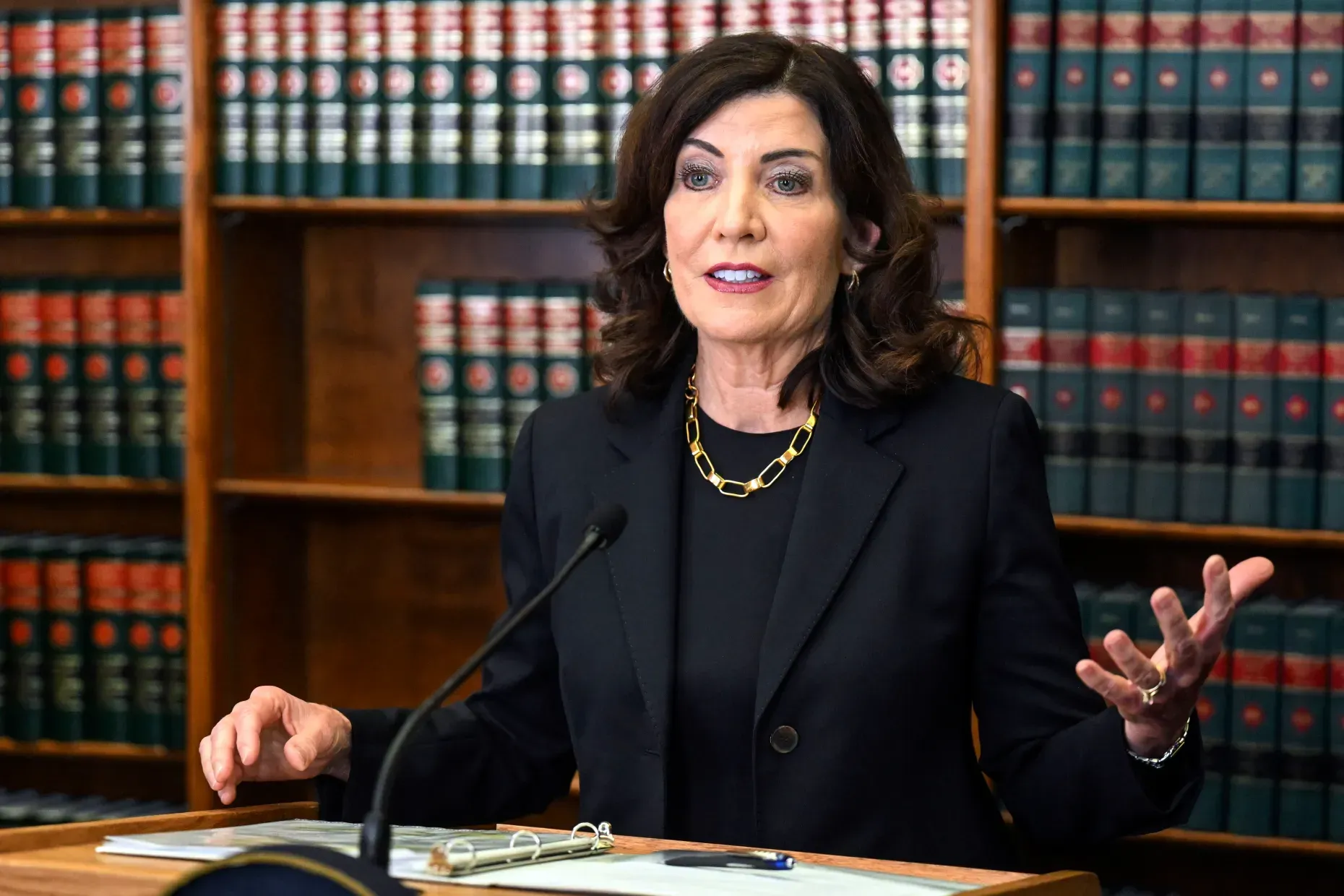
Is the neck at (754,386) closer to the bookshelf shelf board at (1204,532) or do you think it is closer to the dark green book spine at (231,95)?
the bookshelf shelf board at (1204,532)

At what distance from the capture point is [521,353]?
121 inches

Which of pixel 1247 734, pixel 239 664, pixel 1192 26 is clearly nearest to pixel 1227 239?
pixel 1192 26

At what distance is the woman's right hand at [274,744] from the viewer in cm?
139

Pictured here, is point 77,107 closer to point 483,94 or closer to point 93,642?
point 483,94

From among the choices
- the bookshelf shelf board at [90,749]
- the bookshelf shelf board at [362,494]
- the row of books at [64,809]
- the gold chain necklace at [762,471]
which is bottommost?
the row of books at [64,809]

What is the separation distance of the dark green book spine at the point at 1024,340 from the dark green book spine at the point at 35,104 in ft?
6.12

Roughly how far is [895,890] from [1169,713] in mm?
433

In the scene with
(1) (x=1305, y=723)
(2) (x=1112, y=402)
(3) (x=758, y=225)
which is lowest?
(1) (x=1305, y=723)

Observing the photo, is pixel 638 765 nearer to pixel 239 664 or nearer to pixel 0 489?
pixel 239 664

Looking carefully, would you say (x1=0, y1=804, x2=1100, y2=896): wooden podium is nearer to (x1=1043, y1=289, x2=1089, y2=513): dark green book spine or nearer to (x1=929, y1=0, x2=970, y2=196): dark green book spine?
(x1=1043, y1=289, x2=1089, y2=513): dark green book spine

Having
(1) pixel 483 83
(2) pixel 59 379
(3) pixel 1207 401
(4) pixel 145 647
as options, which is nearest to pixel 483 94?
(1) pixel 483 83

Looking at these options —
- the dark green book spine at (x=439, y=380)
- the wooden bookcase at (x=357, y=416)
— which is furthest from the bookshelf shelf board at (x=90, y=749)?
the dark green book spine at (x=439, y=380)

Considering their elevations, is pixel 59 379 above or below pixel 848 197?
below

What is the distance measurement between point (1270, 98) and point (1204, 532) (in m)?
0.72
